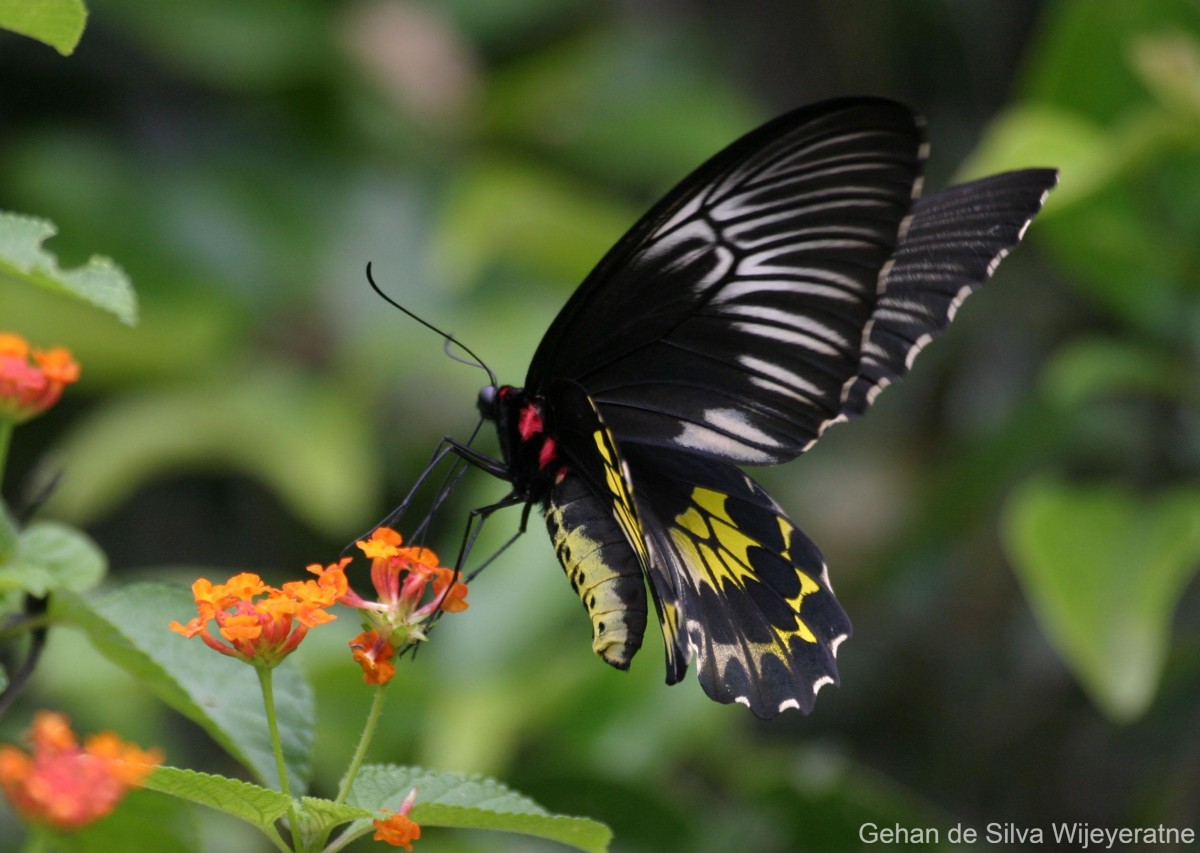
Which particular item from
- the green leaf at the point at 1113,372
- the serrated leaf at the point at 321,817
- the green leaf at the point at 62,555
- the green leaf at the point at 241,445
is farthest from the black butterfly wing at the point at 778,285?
the green leaf at the point at 241,445

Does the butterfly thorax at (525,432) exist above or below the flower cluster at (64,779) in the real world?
below

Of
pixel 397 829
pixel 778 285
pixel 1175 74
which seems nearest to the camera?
pixel 397 829

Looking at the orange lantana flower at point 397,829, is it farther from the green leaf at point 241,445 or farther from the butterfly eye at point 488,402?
the green leaf at point 241,445

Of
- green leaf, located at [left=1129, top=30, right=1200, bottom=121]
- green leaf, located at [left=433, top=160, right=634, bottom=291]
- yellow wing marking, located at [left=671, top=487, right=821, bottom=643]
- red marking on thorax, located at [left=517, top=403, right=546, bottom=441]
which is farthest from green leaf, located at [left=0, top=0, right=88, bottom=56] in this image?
green leaf, located at [left=433, top=160, right=634, bottom=291]

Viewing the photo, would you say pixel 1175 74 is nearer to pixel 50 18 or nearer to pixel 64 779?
pixel 50 18

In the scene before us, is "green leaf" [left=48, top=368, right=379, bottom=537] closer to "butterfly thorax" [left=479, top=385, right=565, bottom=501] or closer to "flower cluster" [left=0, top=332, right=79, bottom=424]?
"butterfly thorax" [left=479, top=385, right=565, bottom=501]

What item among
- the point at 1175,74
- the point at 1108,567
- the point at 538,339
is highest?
the point at 1175,74

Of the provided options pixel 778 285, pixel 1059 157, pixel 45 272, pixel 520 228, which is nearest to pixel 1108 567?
pixel 1059 157
